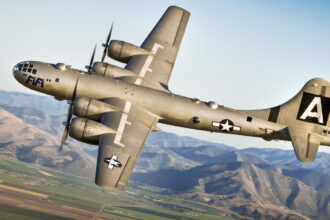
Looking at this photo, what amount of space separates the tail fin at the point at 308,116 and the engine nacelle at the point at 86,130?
17.4 m

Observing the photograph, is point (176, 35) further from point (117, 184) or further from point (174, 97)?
point (117, 184)

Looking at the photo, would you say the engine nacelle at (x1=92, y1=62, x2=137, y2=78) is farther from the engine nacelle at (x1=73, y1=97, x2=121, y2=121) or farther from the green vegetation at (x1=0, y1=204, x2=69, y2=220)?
the green vegetation at (x1=0, y1=204, x2=69, y2=220)

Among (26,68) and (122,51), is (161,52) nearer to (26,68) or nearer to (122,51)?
(122,51)

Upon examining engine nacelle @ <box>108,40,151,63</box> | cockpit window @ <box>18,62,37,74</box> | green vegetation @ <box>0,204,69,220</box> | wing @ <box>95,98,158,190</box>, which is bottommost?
green vegetation @ <box>0,204,69,220</box>

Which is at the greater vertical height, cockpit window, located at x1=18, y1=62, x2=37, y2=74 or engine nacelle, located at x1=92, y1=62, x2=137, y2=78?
engine nacelle, located at x1=92, y1=62, x2=137, y2=78

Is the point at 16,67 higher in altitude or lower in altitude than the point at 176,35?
lower

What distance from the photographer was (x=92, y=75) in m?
34.9

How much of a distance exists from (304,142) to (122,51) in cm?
2340

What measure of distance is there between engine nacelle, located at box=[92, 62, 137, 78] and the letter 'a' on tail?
19147 millimetres

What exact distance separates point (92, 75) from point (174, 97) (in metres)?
8.99

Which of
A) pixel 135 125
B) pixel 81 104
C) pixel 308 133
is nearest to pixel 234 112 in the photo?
pixel 308 133

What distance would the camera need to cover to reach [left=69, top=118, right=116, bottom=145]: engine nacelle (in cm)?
2972

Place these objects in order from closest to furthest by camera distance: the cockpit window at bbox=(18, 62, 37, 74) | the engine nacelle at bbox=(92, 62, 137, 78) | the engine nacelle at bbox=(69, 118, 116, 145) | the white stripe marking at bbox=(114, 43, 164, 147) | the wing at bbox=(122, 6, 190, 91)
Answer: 1. the engine nacelle at bbox=(69, 118, 116, 145)
2. the white stripe marking at bbox=(114, 43, 164, 147)
3. the cockpit window at bbox=(18, 62, 37, 74)
4. the engine nacelle at bbox=(92, 62, 137, 78)
5. the wing at bbox=(122, 6, 190, 91)

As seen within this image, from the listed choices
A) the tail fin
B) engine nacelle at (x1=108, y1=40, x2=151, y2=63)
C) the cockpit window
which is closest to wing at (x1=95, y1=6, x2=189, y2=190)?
engine nacelle at (x1=108, y1=40, x2=151, y2=63)
